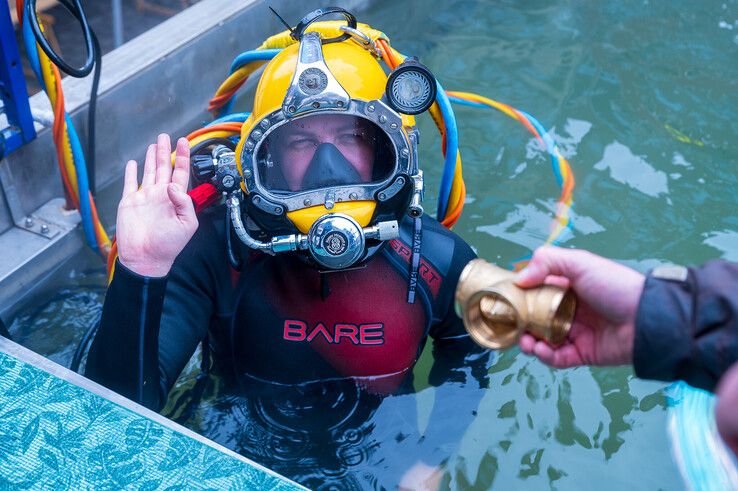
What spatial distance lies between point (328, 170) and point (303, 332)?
470 mm

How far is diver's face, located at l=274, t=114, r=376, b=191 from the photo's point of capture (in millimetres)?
1885

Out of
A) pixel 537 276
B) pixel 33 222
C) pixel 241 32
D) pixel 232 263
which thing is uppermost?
pixel 537 276

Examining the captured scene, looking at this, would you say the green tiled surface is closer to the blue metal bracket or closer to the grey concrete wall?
the blue metal bracket

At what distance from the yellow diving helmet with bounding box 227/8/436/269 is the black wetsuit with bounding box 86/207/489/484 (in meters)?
0.19

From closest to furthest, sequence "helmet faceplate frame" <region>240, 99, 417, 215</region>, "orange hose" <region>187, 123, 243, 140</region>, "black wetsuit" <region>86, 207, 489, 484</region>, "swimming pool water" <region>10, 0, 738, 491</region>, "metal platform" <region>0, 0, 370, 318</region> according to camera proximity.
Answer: "helmet faceplate frame" <region>240, 99, 417, 215</region> < "black wetsuit" <region>86, 207, 489, 484</region> < "orange hose" <region>187, 123, 243, 140</region> < "swimming pool water" <region>10, 0, 738, 491</region> < "metal platform" <region>0, 0, 370, 318</region>

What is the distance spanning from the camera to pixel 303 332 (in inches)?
80.4

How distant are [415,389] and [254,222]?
89 centimetres

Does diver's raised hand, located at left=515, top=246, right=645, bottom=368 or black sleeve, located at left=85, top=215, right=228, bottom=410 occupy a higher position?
diver's raised hand, located at left=515, top=246, right=645, bottom=368

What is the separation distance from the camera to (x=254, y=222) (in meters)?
1.90

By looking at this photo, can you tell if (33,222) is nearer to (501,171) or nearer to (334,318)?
(334,318)

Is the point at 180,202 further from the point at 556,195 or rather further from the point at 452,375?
the point at 556,195

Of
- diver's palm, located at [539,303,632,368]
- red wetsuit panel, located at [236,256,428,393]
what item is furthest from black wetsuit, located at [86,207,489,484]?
diver's palm, located at [539,303,632,368]

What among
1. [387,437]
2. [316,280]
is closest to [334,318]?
[316,280]

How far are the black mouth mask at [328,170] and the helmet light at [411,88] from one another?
0.61 ft
